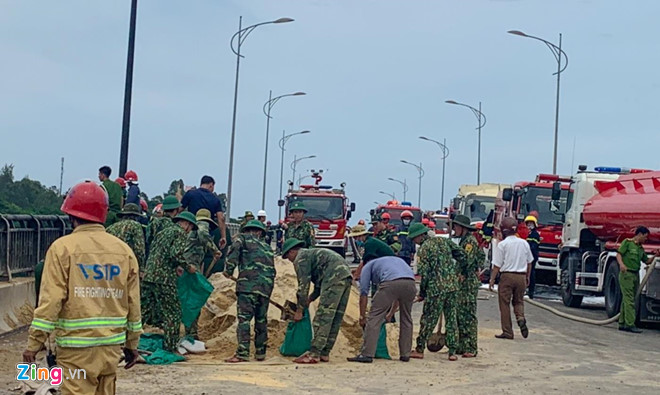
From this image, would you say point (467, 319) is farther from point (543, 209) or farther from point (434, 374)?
point (543, 209)

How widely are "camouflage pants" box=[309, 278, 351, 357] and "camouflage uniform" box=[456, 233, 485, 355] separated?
1.91m

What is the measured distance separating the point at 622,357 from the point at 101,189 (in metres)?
9.58

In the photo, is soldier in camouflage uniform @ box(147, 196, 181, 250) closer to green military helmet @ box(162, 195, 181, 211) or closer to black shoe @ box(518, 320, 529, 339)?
green military helmet @ box(162, 195, 181, 211)

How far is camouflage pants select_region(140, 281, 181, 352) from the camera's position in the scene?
39.0ft

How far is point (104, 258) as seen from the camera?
581 centimetres

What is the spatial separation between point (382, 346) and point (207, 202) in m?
5.31

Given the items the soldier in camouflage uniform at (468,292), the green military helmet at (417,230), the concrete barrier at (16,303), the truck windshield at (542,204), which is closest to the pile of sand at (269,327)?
the soldier in camouflage uniform at (468,292)

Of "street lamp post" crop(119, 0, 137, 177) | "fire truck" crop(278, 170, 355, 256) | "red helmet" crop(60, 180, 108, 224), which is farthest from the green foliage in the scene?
"red helmet" crop(60, 180, 108, 224)

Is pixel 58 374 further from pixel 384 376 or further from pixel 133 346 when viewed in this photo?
pixel 384 376

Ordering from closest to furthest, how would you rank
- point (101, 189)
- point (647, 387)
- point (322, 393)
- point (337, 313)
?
point (101, 189) → point (322, 393) → point (647, 387) → point (337, 313)

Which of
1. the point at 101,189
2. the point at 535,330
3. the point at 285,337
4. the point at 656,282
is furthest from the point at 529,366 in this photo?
the point at 101,189

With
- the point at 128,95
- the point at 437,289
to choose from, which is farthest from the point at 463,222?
the point at 128,95

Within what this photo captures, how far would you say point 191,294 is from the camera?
41.4 feet

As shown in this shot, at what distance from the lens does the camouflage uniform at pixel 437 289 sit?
1275 centimetres
